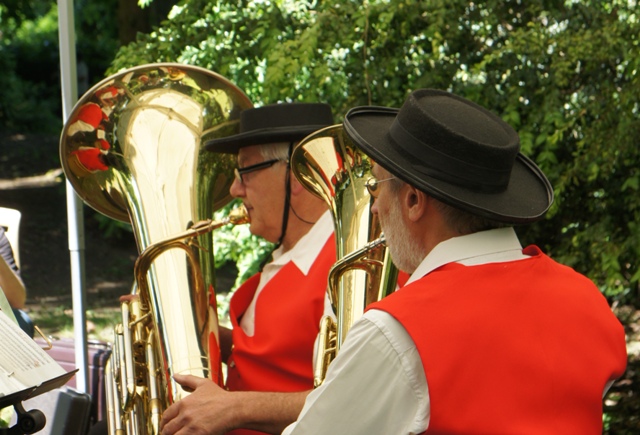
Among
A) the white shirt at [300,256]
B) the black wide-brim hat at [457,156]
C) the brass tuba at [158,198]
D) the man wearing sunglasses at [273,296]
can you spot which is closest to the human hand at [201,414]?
the man wearing sunglasses at [273,296]

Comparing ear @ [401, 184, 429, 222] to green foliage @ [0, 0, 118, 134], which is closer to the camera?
ear @ [401, 184, 429, 222]

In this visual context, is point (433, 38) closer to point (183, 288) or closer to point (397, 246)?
point (183, 288)

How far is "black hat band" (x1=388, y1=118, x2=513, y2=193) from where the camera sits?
157 cm

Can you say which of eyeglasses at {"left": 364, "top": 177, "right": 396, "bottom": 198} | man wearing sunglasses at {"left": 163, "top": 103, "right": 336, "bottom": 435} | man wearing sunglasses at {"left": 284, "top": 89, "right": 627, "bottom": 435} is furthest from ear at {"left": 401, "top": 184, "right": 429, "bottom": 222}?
→ man wearing sunglasses at {"left": 163, "top": 103, "right": 336, "bottom": 435}

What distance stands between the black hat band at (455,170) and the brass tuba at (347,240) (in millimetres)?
514

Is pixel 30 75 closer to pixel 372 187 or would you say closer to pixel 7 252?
pixel 7 252

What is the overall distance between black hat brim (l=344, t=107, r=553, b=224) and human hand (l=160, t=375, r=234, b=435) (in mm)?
765

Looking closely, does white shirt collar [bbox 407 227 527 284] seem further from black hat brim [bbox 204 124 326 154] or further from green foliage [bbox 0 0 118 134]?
green foliage [bbox 0 0 118 134]

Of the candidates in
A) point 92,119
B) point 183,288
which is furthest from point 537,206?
point 92,119

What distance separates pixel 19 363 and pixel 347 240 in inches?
31.9

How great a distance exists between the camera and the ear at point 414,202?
161 centimetres

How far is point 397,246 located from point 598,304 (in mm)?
377

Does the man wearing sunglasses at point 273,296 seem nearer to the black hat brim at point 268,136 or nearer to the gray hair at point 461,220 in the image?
the black hat brim at point 268,136

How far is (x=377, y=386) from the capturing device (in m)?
1.44
